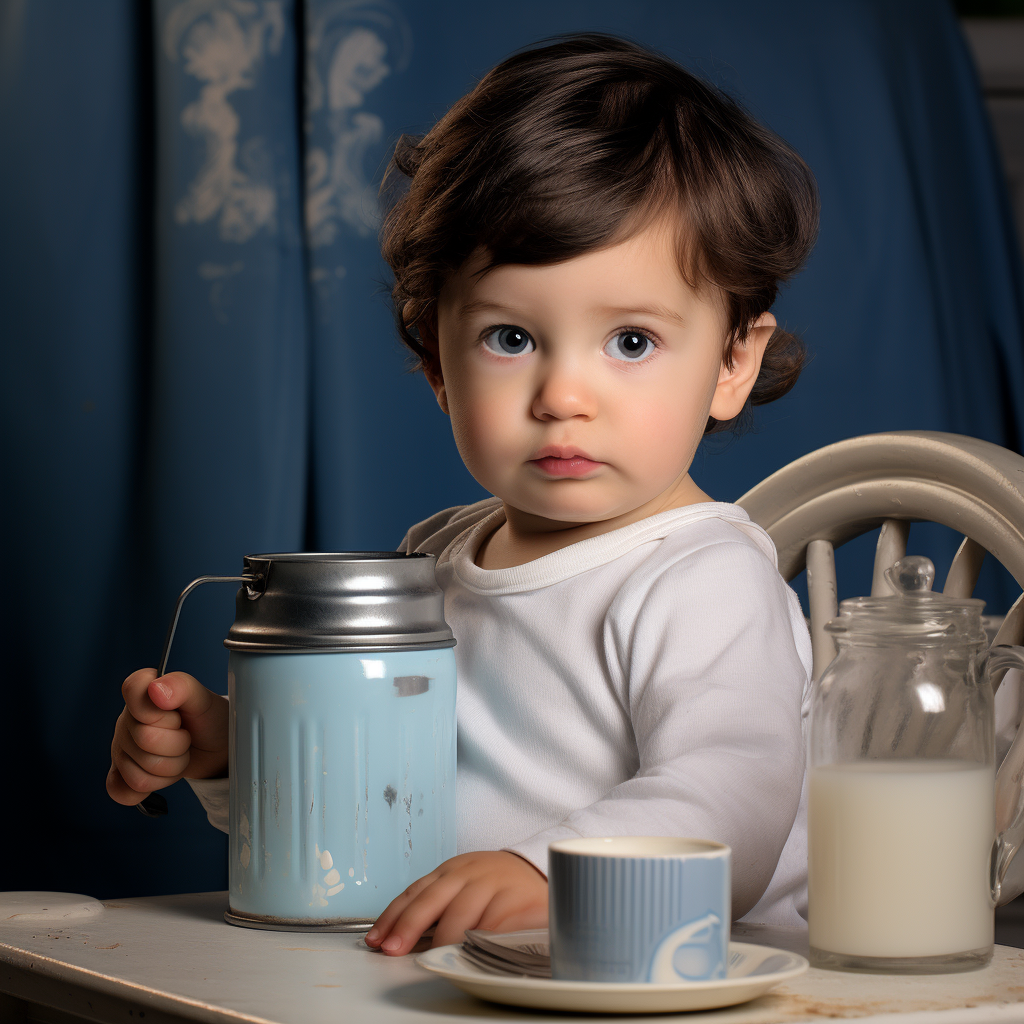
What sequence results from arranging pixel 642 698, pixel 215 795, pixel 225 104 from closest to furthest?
pixel 642 698 < pixel 215 795 < pixel 225 104

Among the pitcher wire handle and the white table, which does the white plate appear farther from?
the pitcher wire handle

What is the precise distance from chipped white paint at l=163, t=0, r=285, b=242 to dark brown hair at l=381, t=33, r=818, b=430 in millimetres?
708

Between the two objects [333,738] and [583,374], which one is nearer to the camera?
[333,738]

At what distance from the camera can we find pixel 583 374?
29.8 inches

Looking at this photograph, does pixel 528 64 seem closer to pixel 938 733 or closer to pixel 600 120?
pixel 600 120

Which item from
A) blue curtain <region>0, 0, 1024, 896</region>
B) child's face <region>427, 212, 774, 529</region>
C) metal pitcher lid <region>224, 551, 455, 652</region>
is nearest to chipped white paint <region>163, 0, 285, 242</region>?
blue curtain <region>0, 0, 1024, 896</region>

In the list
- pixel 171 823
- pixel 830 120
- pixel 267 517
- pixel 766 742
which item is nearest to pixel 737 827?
pixel 766 742

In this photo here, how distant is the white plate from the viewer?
18.9 inches

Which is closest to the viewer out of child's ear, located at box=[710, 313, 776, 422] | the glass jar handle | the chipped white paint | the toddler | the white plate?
the white plate

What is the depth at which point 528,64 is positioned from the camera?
0.85 meters

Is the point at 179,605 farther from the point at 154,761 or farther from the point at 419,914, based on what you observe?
the point at 419,914

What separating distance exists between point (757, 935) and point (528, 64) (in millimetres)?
531

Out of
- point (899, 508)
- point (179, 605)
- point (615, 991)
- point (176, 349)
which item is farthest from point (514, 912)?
point (176, 349)

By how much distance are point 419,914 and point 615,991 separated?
0.48 feet
